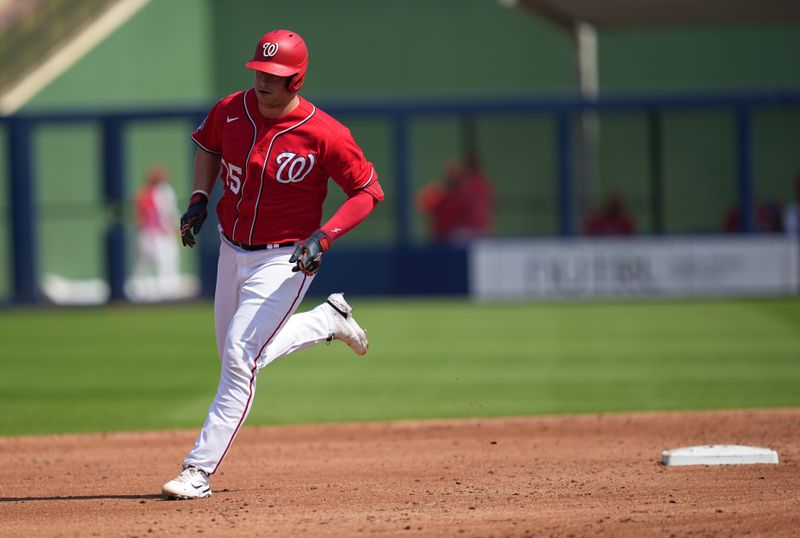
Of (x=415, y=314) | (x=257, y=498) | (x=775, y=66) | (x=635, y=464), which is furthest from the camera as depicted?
(x=775, y=66)

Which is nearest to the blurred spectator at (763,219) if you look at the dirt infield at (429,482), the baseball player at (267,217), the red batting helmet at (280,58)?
the dirt infield at (429,482)

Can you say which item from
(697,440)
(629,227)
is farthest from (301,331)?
(629,227)

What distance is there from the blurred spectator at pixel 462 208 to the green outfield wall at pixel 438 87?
0.73 meters

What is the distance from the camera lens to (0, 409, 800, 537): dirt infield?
5.08m

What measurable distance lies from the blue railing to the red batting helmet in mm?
12109

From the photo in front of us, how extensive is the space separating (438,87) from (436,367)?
15270 millimetres

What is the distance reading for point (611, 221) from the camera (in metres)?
17.8

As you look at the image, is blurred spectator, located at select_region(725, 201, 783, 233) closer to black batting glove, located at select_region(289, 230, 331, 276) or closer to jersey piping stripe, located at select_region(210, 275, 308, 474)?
jersey piping stripe, located at select_region(210, 275, 308, 474)

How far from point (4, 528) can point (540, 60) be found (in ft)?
69.2

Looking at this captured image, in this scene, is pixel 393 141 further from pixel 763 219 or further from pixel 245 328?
pixel 245 328

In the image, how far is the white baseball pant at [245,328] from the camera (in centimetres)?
556

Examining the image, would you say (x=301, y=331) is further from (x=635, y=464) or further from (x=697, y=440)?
(x=697, y=440)

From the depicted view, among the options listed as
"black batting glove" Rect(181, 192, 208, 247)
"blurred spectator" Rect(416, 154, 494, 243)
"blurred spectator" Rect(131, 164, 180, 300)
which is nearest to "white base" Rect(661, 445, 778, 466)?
"black batting glove" Rect(181, 192, 208, 247)

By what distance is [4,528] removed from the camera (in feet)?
17.0
